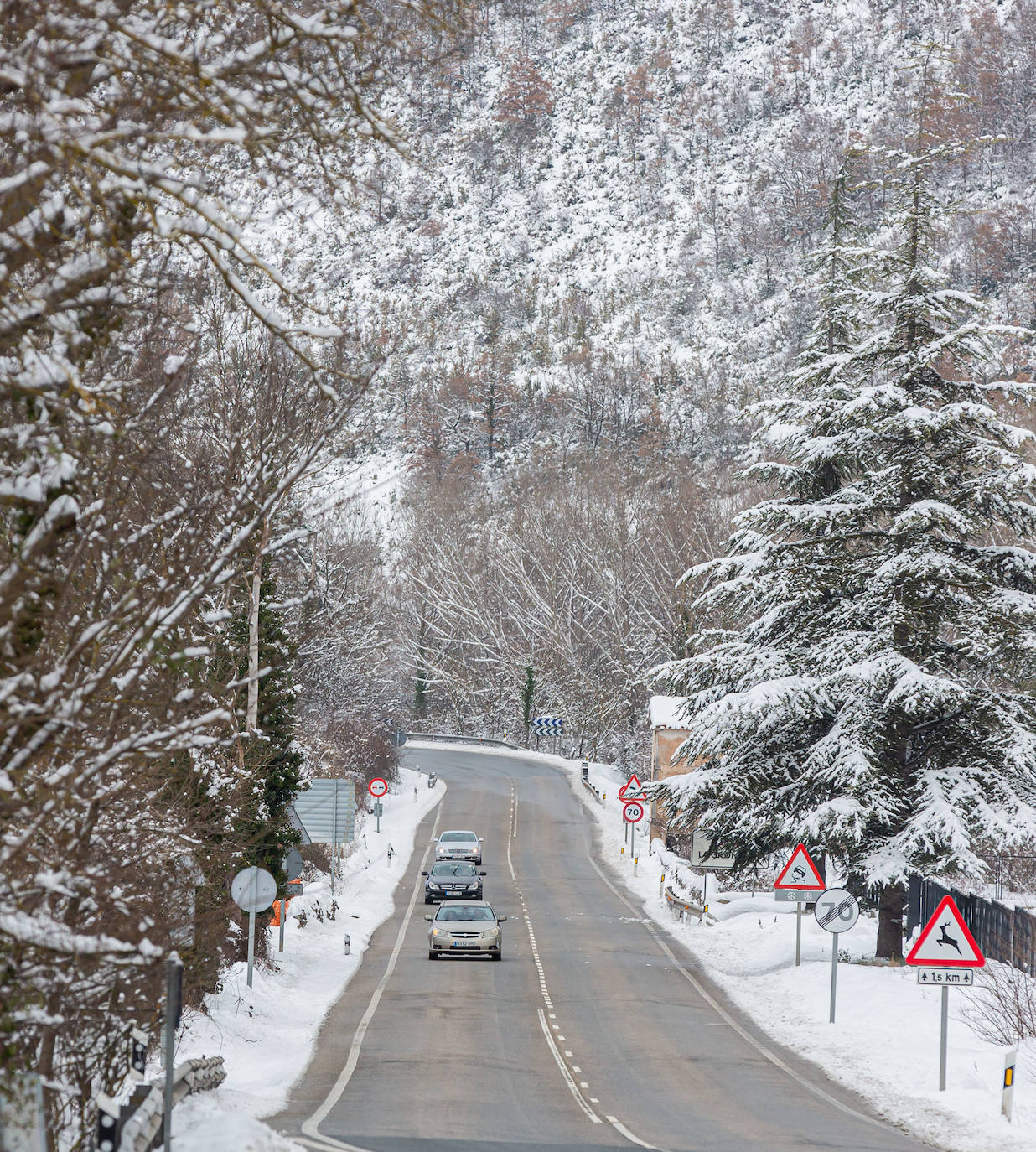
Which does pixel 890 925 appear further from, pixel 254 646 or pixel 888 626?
pixel 254 646

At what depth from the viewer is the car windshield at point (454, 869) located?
38969 millimetres

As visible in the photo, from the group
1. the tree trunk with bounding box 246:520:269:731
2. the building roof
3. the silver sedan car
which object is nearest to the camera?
the tree trunk with bounding box 246:520:269:731

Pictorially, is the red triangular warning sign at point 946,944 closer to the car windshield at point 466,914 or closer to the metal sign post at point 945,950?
the metal sign post at point 945,950

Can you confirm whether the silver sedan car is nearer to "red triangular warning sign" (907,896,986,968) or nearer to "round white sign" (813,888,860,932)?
"round white sign" (813,888,860,932)

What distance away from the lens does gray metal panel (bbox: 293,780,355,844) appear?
38.5 meters

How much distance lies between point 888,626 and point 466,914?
33.9 feet

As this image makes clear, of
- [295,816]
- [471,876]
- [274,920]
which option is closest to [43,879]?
[274,920]

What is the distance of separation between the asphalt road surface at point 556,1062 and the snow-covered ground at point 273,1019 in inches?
17.7

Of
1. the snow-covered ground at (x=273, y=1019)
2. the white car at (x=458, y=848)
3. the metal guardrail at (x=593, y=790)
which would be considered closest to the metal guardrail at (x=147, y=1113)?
the snow-covered ground at (x=273, y=1019)

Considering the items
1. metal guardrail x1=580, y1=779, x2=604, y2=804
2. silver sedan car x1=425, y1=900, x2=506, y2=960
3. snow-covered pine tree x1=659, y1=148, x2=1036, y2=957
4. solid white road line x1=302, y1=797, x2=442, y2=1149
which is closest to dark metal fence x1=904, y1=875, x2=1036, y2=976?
snow-covered pine tree x1=659, y1=148, x2=1036, y2=957

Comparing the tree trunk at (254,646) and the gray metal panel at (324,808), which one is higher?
the tree trunk at (254,646)

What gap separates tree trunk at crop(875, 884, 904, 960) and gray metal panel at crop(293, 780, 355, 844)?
15219mm

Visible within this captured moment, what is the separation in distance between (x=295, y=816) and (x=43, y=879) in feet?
95.4

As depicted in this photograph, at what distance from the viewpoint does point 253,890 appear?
2112cm
